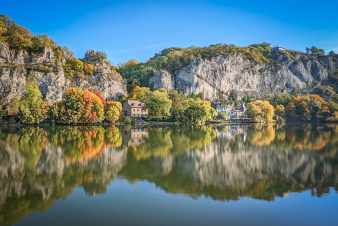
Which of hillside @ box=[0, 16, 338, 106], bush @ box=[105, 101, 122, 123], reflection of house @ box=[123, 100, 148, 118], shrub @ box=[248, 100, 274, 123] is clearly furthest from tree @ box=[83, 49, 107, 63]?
shrub @ box=[248, 100, 274, 123]

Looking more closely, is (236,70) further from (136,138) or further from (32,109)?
(136,138)

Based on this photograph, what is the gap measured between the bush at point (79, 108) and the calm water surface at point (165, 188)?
44175 mm

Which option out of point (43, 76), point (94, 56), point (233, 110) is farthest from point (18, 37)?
point (233, 110)

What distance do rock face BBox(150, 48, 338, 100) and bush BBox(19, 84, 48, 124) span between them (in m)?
67.1

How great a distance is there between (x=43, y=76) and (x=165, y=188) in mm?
78406

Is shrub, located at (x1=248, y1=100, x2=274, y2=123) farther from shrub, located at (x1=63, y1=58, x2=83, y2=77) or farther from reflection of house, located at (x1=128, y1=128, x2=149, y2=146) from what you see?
reflection of house, located at (x1=128, y1=128, x2=149, y2=146)

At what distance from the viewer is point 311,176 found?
21.5 meters

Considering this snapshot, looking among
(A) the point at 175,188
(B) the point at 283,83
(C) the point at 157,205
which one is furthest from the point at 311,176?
(B) the point at 283,83

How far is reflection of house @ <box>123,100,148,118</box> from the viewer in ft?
314

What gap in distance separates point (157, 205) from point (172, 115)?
78717 mm

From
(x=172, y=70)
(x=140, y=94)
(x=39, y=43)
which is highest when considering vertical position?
(x=39, y=43)

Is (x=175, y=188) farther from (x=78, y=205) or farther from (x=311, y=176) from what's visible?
(x=311, y=176)

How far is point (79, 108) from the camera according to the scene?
244 ft

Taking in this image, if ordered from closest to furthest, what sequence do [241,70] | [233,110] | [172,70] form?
1. [233,110]
2. [172,70]
3. [241,70]
